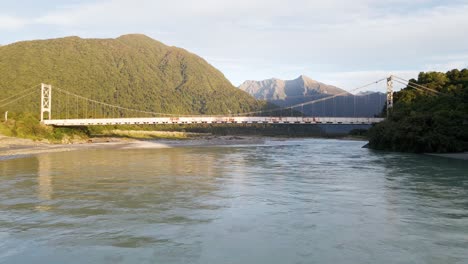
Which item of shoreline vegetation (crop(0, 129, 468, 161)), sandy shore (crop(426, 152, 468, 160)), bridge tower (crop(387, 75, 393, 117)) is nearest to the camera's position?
sandy shore (crop(426, 152, 468, 160))

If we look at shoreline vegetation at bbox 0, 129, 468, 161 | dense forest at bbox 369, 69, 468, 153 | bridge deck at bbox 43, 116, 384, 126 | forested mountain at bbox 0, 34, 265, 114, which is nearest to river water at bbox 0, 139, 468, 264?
shoreline vegetation at bbox 0, 129, 468, 161

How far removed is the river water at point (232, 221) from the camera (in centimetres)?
823

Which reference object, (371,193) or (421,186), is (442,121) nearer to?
(421,186)

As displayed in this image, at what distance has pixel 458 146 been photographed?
40750 millimetres

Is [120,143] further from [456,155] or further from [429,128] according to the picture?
[456,155]

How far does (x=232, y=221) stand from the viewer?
11133 mm

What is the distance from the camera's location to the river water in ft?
27.0

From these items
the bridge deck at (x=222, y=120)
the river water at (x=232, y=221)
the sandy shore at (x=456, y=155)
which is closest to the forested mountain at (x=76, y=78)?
the bridge deck at (x=222, y=120)

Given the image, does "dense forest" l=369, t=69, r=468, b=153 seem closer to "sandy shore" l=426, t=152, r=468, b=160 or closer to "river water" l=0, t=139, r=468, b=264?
"sandy shore" l=426, t=152, r=468, b=160

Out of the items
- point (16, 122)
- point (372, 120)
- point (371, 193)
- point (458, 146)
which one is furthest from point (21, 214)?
point (372, 120)


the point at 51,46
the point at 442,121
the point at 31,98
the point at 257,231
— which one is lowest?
the point at 257,231

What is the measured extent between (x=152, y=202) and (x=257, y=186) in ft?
18.8

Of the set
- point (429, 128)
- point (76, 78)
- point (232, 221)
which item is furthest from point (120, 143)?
point (76, 78)

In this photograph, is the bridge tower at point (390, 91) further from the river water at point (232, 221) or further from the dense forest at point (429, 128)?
the river water at point (232, 221)
